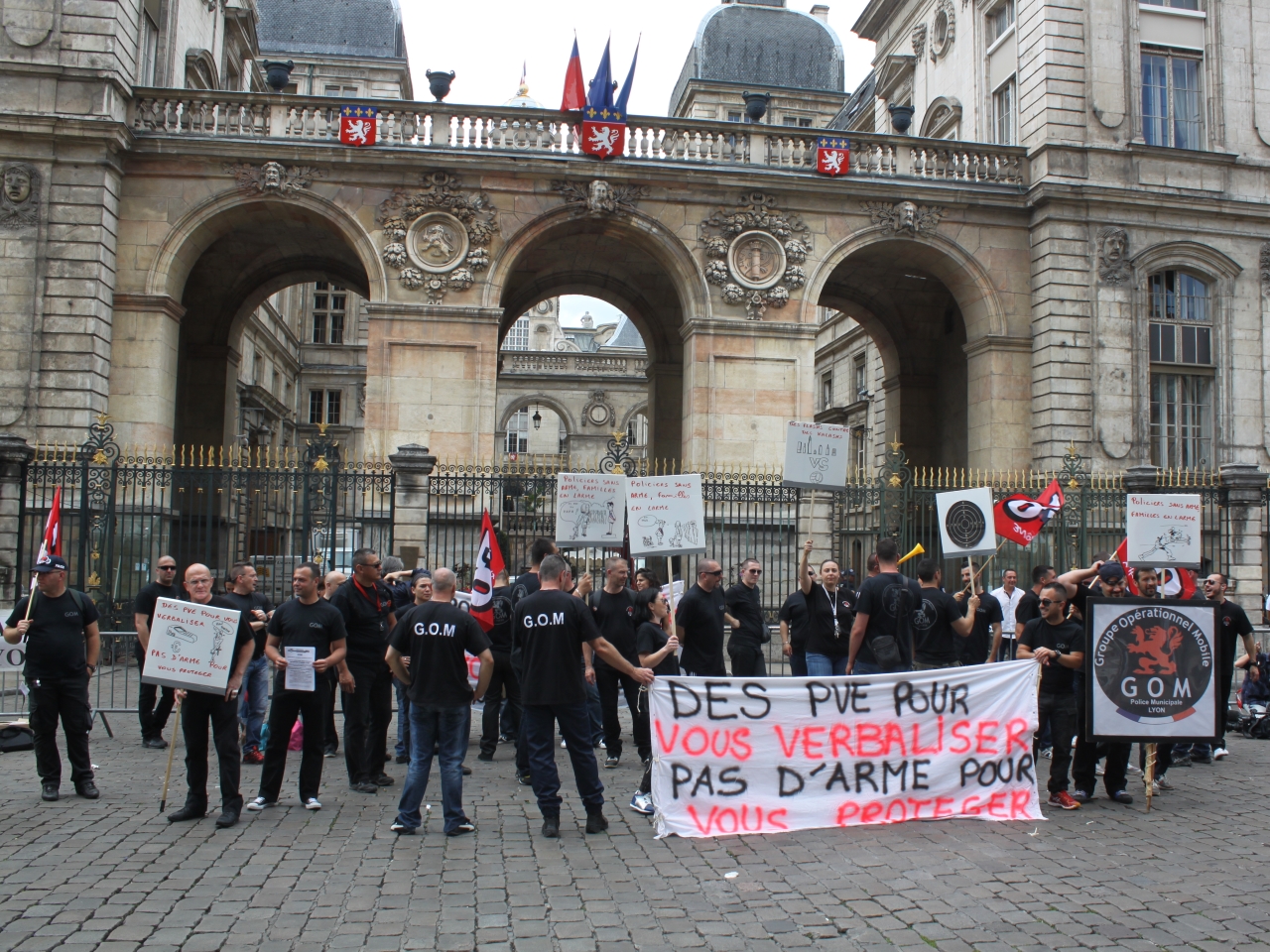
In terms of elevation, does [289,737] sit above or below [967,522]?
below

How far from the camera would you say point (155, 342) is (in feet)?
67.2

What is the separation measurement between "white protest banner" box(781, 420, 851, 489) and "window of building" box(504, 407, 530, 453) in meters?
46.9

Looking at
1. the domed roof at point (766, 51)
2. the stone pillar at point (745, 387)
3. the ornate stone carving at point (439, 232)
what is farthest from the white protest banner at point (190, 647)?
the domed roof at point (766, 51)

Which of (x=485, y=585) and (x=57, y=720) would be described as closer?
(x=57, y=720)

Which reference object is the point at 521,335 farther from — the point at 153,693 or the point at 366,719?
the point at 366,719

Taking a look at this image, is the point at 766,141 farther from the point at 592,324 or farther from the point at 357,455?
the point at 592,324

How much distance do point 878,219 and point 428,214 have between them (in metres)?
8.94

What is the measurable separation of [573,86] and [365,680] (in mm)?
15964

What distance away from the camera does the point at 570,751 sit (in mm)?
7367

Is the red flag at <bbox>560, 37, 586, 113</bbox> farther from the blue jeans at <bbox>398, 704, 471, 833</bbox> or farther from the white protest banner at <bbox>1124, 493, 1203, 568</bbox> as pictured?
the blue jeans at <bbox>398, 704, 471, 833</bbox>

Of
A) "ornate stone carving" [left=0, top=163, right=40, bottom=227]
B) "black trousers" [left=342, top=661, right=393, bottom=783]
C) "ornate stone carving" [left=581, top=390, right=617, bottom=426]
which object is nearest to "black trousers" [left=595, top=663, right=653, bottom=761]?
"black trousers" [left=342, top=661, right=393, bottom=783]

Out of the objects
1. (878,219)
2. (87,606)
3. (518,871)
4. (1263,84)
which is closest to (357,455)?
(878,219)

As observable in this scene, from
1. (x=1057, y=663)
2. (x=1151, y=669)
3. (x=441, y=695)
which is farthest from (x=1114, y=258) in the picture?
(x=441, y=695)

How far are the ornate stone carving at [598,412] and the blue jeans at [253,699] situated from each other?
44.3 meters
